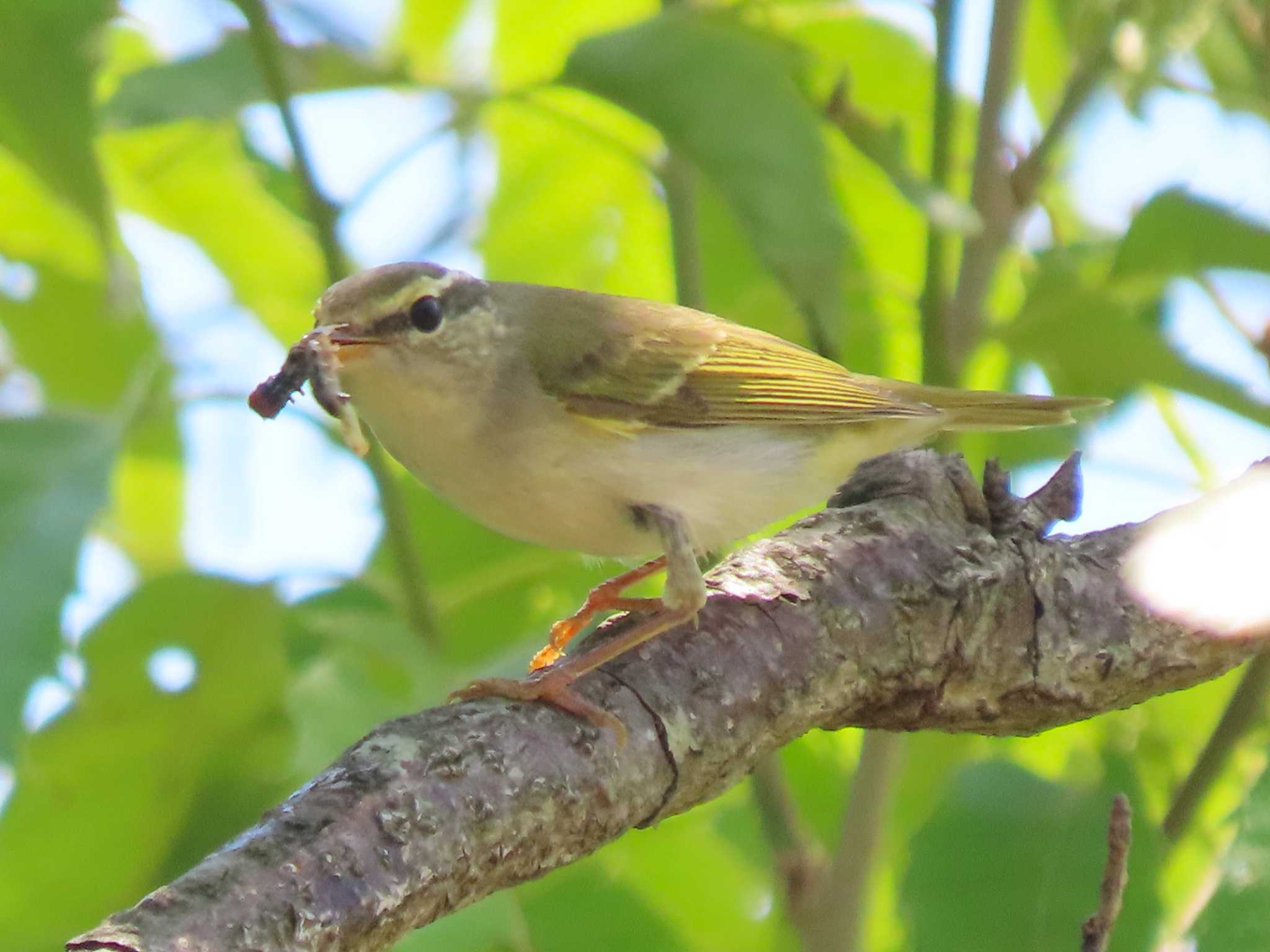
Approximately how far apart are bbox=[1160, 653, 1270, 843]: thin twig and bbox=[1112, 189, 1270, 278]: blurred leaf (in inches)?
28.1

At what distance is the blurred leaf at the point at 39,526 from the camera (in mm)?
2223

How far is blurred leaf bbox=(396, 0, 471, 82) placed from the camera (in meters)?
3.27

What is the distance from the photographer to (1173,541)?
227 centimetres

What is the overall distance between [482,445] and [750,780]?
33.2 inches

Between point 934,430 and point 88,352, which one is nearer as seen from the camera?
point 934,430

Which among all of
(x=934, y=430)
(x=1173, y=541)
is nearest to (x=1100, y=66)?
(x=934, y=430)

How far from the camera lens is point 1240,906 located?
1630 mm

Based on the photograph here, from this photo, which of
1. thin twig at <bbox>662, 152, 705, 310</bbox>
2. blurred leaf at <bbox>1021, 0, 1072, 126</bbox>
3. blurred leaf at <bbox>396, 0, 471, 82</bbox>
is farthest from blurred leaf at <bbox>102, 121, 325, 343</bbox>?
blurred leaf at <bbox>1021, 0, 1072, 126</bbox>

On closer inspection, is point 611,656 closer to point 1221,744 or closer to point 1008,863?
point 1008,863

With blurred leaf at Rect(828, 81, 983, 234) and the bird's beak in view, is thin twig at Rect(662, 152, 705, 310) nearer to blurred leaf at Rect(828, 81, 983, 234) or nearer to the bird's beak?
blurred leaf at Rect(828, 81, 983, 234)

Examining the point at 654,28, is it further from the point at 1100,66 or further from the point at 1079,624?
the point at 1079,624

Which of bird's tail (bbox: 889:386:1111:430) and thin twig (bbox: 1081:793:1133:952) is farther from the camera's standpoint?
bird's tail (bbox: 889:386:1111:430)

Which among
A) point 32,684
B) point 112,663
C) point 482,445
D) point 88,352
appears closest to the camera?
point 32,684

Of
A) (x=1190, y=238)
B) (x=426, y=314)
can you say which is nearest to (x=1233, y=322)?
(x=1190, y=238)
